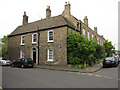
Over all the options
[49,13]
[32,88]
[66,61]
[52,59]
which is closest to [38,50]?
[52,59]

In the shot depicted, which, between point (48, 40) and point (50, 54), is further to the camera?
point (48, 40)

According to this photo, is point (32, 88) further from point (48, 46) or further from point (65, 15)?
point (65, 15)

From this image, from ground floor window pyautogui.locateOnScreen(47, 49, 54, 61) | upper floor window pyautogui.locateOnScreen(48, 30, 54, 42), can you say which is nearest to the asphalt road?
ground floor window pyautogui.locateOnScreen(47, 49, 54, 61)

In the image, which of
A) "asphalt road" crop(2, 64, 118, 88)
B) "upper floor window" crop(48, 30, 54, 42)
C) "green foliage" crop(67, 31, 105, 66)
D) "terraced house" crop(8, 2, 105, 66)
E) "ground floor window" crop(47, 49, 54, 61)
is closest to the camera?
"asphalt road" crop(2, 64, 118, 88)

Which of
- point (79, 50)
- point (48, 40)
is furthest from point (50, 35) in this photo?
point (79, 50)

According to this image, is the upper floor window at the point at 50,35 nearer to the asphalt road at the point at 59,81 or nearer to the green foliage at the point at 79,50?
the green foliage at the point at 79,50

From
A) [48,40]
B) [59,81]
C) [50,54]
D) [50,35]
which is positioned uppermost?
[50,35]

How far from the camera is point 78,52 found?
554 inches

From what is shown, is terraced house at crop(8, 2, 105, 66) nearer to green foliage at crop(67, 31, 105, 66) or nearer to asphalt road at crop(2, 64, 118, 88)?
green foliage at crop(67, 31, 105, 66)

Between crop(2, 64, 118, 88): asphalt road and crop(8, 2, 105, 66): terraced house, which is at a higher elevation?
crop(8, 2, 105, 66): terraced house

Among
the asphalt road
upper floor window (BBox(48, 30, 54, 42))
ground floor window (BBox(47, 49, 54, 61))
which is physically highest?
upper floor window (BBox(48, 30, 54, 42))

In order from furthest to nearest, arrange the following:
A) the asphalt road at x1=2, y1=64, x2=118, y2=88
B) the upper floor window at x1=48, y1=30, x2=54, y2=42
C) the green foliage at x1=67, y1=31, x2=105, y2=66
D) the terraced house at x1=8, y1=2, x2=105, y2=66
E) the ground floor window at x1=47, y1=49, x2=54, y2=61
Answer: the upper floor window at x1=48, y1=30, x2=54, y2=42, the ground floor window at x1=47, y1=49, x2=54, y2=61, the terraced house at x1=8, y1=2, x2=105, y2=66, the green foliage at x1=67, y1=31, x2=105, y2=66, the asphalt road at x1=2, y1=64, x2=118, y2=88

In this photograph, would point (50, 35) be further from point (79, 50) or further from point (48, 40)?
point (79, 50)

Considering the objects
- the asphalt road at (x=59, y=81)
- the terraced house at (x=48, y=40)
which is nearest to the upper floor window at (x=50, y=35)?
the terraced house at (x=48, y=40)
